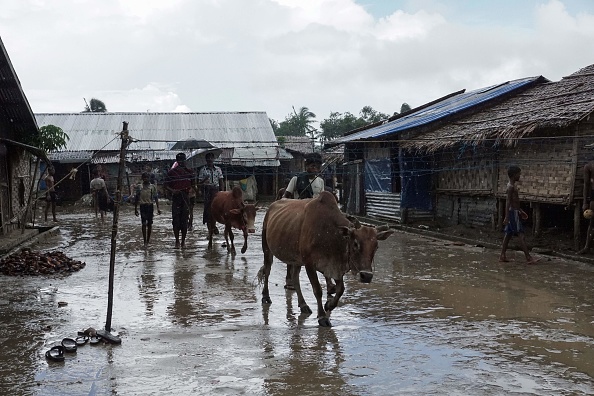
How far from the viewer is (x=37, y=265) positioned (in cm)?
1070

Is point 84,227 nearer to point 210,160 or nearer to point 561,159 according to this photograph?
point 210,160

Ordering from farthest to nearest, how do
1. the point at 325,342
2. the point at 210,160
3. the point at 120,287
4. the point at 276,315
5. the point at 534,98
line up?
the point at 534,98
the point at 210,160
the point at 120,287
the point at 276,315
the point at 325,342

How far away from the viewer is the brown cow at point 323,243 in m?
6.70

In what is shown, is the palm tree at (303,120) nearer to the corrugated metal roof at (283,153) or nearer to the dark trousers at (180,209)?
the corrugated metal roof at (283,153)

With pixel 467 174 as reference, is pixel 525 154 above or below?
above

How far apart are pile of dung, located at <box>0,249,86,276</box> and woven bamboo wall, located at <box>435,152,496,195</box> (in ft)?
27.1

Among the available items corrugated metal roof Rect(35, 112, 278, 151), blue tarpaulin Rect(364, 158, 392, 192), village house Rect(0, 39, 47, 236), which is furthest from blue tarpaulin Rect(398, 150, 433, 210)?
corrugated metal roof Rect(35, 112, 278, 151)

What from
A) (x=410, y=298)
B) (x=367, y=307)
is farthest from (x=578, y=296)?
(x=367, y=307)

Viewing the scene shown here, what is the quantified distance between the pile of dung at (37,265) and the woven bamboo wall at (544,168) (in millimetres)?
9031

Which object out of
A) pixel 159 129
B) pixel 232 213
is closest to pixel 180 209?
pixel 232 213

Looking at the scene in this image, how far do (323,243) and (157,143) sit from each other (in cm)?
2908

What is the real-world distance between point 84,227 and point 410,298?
13973 mm

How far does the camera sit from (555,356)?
579 centimetres

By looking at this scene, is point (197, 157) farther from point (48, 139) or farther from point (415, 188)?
point (48, 139)
